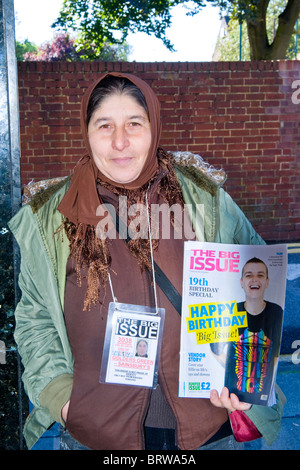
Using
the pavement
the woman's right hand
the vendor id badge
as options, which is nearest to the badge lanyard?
the vendor id badge

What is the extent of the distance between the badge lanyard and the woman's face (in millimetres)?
253

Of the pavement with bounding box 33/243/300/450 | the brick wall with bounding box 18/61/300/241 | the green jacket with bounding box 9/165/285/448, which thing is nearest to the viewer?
the green jacket with bounding box 9/165/285/448

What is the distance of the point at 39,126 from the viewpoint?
7680 mm

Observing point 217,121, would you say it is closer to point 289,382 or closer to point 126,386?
point 289,382

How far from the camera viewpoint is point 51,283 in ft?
5.63

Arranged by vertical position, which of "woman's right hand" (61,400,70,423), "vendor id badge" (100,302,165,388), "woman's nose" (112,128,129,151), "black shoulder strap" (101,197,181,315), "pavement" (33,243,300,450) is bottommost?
"pavement" (33,243,300,450)

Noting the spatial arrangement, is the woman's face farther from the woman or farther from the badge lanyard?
the badge lanyard

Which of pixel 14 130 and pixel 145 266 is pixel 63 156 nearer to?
pixel 14 130

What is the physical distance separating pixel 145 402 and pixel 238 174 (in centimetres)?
705

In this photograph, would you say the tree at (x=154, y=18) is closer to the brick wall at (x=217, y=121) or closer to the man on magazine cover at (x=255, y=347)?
the brick wall at (x=217, y=121)

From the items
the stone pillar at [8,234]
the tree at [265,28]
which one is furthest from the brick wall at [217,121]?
the stone pillar at [8,234]

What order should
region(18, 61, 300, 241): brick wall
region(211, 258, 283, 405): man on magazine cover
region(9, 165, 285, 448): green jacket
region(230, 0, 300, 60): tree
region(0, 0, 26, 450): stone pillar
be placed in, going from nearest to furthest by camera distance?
region(211, 258, 283, 405): man on magazine cover → region(9, 165, 285, 448): green jacket → region(0, 0, 26, 450): stone pillar → region(18, 61, 300, 241): brick wall → region(230, 0, 300, 60): tree

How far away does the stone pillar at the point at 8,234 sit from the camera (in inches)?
81.8

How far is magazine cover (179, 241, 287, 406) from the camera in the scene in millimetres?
1626
